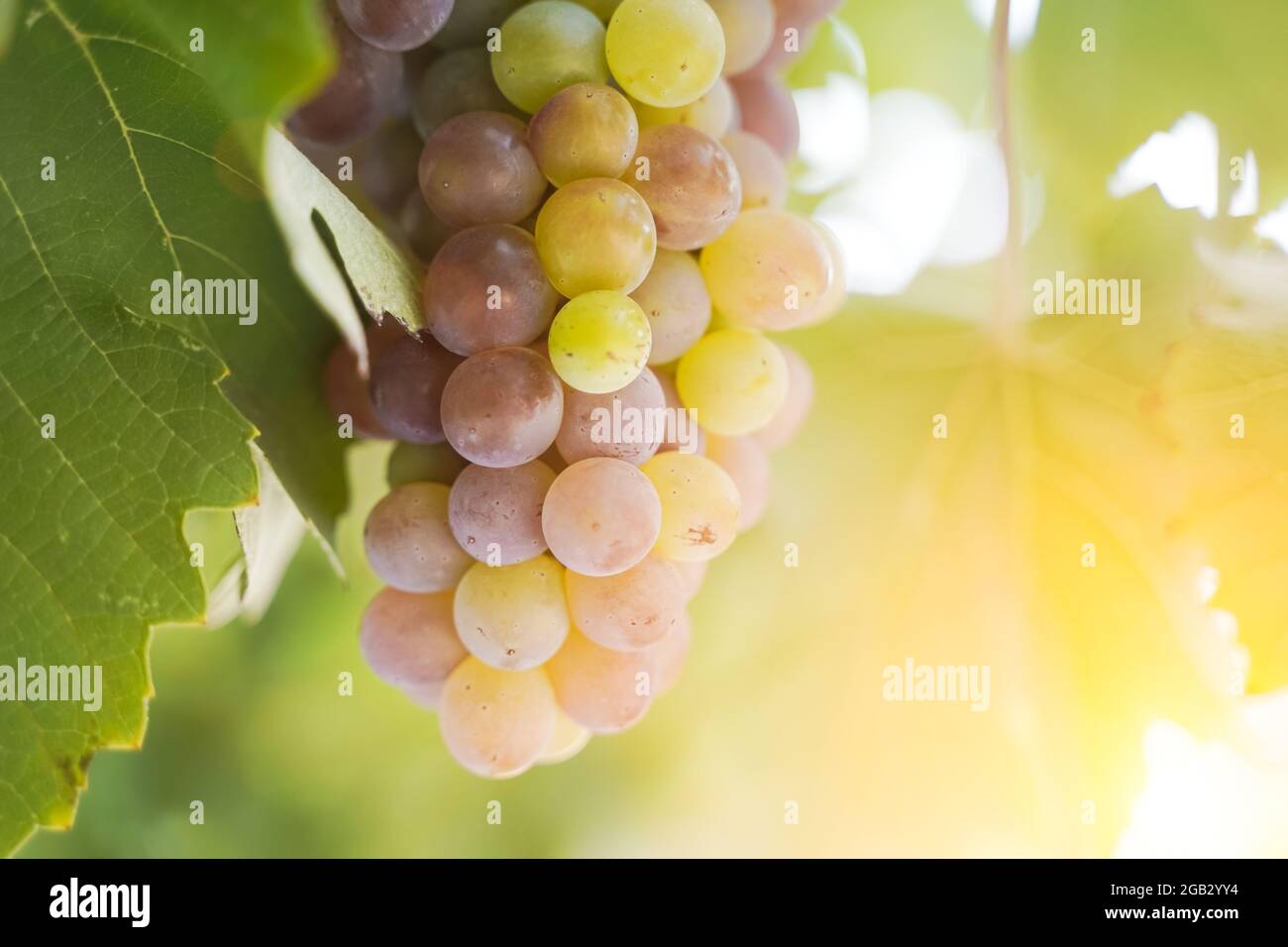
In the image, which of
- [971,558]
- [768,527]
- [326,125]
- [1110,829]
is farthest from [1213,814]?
[326,125]

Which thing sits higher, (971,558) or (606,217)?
(606,217)

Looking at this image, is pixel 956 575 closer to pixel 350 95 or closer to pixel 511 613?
pixel 511 613

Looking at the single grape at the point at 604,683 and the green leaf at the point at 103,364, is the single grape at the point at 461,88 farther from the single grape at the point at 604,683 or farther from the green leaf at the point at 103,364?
the single grape at the point at 604,683

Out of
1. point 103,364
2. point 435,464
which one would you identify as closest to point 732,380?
point 435,464
